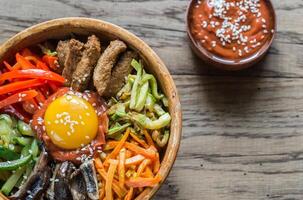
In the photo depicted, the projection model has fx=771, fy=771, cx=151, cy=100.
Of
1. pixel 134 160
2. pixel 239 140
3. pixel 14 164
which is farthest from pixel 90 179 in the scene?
pixel 239 140

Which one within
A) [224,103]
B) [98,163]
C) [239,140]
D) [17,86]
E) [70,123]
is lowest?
[239,140]

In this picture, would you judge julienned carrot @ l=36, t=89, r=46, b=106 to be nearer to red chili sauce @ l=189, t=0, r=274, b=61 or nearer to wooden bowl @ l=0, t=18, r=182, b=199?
wooden bowl @ l=0, t=18, r=182, b=199

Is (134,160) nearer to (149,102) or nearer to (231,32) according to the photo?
(149,102)

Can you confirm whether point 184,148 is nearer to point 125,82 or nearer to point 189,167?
point 189,167

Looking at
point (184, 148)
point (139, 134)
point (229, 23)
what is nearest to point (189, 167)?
point (184, 148)

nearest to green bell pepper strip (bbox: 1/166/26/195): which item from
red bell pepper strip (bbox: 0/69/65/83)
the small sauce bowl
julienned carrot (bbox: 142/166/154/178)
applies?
red bell pepper strip (bbox: 0/69/65/83)

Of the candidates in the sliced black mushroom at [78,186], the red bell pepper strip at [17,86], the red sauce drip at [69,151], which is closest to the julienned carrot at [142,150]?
the red sauce drip at [69,151]
